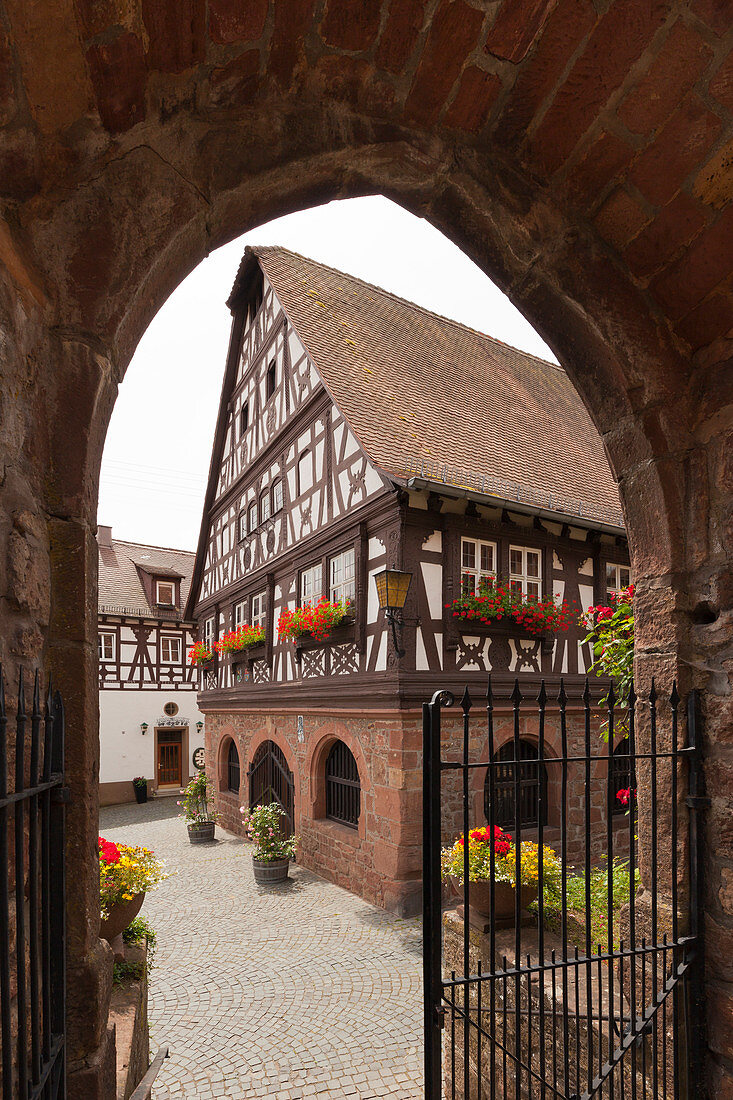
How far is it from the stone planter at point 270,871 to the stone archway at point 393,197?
27.9ft

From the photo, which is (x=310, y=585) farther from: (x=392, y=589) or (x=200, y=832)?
(x=200, y=832)

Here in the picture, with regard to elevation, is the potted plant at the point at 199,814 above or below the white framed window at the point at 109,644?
below

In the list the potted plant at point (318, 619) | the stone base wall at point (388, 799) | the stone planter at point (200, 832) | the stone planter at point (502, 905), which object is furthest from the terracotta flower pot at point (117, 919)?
the stone planter at point (200, 832)

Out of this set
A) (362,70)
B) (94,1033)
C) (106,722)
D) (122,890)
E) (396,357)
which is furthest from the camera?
A: (106,722)

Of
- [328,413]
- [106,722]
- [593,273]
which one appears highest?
[328,413]

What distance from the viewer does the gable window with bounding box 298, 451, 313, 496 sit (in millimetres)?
10852

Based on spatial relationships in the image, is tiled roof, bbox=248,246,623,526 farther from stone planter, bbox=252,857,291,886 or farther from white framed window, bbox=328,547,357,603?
stone planter, bbox=252,857,291,886

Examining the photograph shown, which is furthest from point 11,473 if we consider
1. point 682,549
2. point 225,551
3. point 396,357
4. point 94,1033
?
point 225,551

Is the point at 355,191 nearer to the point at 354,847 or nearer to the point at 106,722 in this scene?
the point at 354,847

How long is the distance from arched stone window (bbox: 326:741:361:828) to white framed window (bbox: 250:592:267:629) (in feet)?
11.4

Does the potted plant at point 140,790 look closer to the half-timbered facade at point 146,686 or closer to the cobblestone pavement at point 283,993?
the half-timbered facade at point 146,686

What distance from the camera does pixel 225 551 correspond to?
15.3m

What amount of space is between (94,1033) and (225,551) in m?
14.0

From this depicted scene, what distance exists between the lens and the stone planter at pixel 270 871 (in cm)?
972
